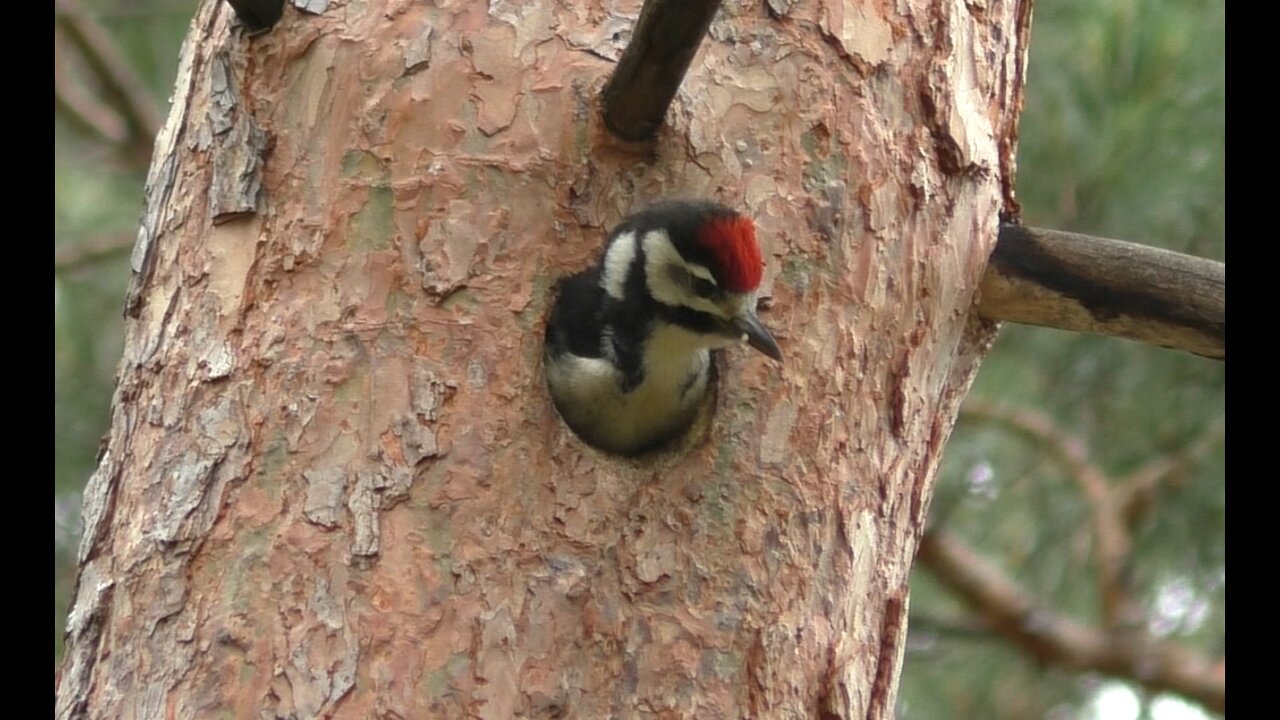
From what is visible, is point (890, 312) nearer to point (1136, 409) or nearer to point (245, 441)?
point (245, 441)

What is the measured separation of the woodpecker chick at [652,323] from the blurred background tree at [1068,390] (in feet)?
6.13

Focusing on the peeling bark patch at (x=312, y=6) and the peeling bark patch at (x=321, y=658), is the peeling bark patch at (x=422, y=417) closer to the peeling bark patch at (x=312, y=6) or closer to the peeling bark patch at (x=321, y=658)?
the peeling bark patch at (x=321, y=658)

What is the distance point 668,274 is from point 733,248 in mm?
117

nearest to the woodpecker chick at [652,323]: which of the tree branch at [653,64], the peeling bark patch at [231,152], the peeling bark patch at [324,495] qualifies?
the tree branch at [653,64]

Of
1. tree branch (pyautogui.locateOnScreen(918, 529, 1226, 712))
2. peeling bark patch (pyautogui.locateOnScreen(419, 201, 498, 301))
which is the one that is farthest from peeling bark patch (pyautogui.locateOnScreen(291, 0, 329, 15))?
tree branch (pyautogui.locateOnScreen(918, 529, 1226, 712))

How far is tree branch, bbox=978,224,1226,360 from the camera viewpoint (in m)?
1.85

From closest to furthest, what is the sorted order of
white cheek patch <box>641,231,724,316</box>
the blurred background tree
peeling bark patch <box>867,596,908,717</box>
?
white cheek patch <box>641,231,724,316</box>, peeling bark patch <box>867,596,908,717</box>, the blurred background tree

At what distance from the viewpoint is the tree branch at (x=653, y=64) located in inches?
61.7

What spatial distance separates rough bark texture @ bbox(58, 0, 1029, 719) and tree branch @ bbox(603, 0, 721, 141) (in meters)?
0.07

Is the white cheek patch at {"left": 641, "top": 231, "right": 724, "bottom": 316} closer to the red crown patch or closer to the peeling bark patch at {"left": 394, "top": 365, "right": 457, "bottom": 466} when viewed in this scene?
the red crown patch

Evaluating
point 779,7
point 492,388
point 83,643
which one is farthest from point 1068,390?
point 83,643

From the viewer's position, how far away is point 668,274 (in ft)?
6.07

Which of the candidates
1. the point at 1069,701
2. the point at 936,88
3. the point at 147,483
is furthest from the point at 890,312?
the point at 1069,701

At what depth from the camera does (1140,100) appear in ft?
11.3
